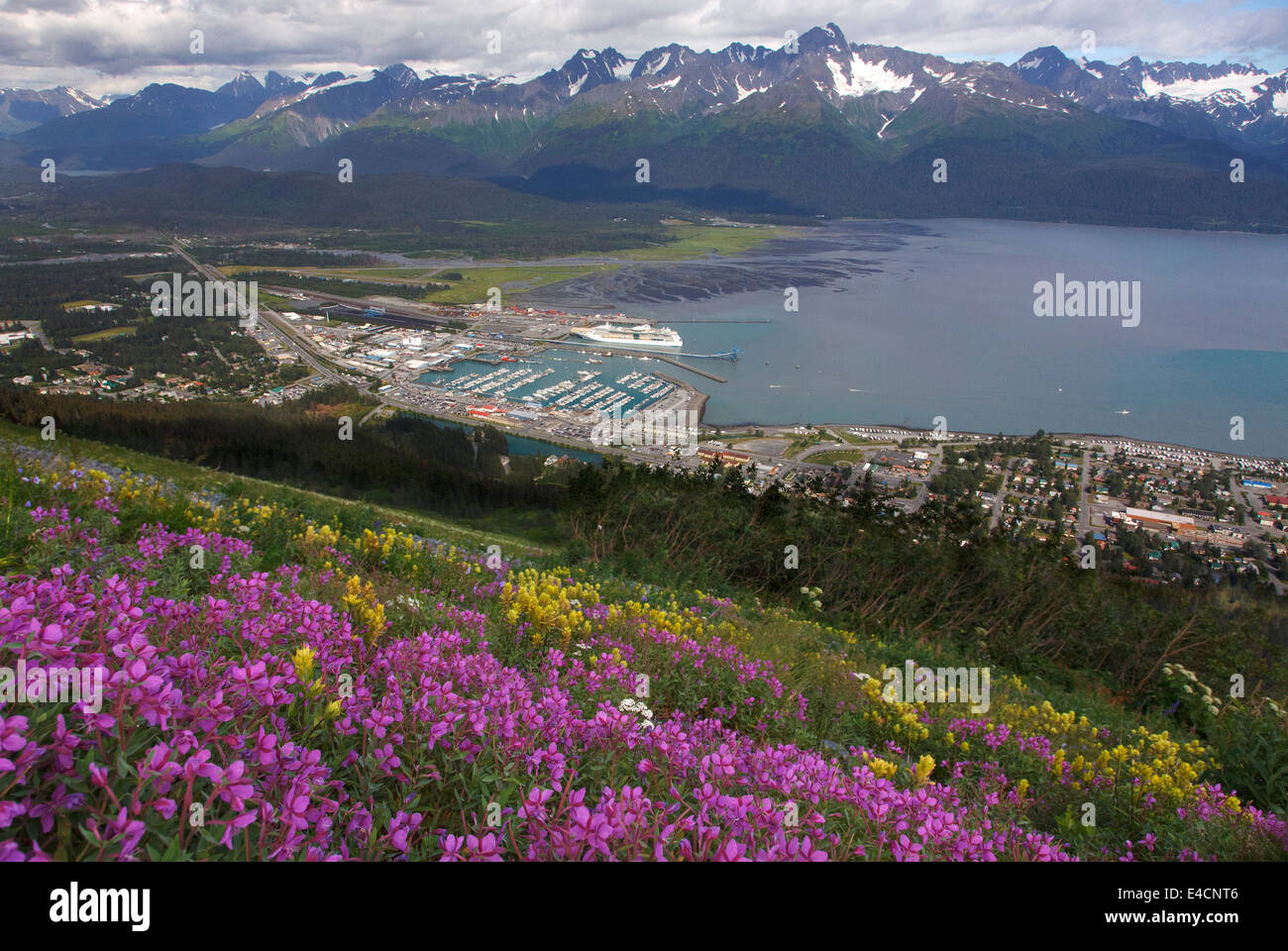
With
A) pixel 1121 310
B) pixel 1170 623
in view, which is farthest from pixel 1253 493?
pixel 1121 310

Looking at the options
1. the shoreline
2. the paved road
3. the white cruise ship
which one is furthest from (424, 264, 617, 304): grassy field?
the paved road

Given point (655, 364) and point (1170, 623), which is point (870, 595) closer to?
point (1170, 623)

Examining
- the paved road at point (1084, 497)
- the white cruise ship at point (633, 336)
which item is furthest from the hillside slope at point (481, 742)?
the white cruise ship at point (633, 336)

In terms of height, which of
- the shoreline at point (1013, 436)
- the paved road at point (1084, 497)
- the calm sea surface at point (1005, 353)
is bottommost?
the paved road at point (1084, 497)

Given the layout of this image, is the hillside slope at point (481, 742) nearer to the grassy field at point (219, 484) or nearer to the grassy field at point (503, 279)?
the grassy field at point (219, 484)

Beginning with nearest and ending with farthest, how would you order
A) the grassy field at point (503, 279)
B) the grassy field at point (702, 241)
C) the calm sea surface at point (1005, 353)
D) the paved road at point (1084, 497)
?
1. the paved road at point (1084, 497)
2. the calm sea surface at point (1005, 353)
3. the grassy field at point (503, 279)
4. the grassy field at point (702, 241)

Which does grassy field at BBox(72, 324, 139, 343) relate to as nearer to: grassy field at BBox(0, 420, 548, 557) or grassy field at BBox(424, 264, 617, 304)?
grassy field at BBox(424, 264, 617, 304)
